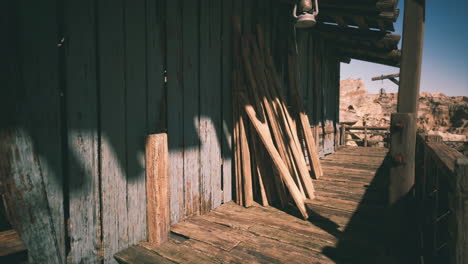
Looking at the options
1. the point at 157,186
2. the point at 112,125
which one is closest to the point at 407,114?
the point at 157,186

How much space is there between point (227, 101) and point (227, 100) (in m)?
0.01

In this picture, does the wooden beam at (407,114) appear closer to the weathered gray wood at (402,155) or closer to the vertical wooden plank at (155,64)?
the weathered gray wood at (402,155)

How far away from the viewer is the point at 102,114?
2053 mm

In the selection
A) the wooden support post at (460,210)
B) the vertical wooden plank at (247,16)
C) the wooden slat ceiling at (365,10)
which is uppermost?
the wooden slat ceiling at (365,10)

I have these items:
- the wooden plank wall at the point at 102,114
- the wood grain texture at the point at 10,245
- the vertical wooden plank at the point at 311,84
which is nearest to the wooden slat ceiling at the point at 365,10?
the vertical wooden plank at the point at 311,84

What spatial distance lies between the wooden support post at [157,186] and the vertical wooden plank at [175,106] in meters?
0.39

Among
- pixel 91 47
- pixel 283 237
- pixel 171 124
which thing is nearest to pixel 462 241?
pixel 283 237

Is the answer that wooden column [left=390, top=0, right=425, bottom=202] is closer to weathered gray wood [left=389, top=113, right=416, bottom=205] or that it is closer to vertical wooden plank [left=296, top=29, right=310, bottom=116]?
weathered gray wood [left=389, top=113, right=416, bottom=205]

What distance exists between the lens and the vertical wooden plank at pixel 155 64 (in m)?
2.40

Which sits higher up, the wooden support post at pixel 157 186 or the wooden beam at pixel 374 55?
the wooden beam at pixel 374 55

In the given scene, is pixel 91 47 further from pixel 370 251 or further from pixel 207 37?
pixel 370 251

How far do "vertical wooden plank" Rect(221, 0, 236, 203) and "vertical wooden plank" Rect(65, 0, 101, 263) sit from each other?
5.87 ft

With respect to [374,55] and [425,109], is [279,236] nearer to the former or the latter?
[374,55]

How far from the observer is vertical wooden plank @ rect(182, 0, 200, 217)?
9.37 feet
